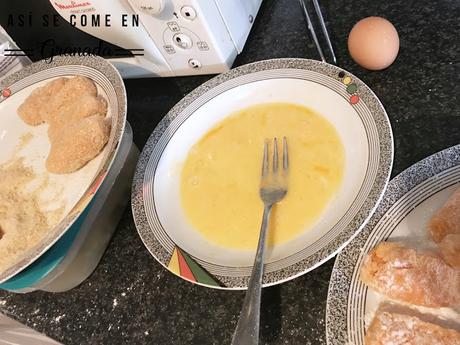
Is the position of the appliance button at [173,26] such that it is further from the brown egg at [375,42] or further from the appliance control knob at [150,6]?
the brown egg at [375,42]

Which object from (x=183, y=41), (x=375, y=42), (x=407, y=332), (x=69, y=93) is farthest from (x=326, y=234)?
(x=69, y=93)

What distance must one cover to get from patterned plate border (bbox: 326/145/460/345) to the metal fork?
0.32 ft

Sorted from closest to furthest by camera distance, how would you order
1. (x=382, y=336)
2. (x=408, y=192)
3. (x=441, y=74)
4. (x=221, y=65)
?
1. (x=382, y=336)
2. (x=408, y=192)
3. (x=441, y=74)
4. (x=221, y=65)

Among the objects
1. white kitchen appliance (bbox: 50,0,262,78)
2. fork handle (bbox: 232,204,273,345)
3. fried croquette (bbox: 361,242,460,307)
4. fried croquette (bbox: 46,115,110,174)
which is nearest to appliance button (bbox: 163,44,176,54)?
white kitchen appliance (bbox: 50,0,262,78)

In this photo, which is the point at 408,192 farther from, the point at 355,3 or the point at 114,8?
the point at 114,8

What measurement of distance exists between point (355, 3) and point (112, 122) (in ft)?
1.89

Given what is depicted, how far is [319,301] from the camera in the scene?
686mm

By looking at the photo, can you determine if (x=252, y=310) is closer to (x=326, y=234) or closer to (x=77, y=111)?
(x=326, y=234)

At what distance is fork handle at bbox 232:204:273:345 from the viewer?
0.60 m

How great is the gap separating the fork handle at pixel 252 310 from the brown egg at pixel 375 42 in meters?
0.40

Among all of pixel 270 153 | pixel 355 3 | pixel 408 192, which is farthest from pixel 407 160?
pixel 355 3

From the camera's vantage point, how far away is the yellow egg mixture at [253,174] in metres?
0.74

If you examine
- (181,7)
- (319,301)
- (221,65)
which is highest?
(181,7)

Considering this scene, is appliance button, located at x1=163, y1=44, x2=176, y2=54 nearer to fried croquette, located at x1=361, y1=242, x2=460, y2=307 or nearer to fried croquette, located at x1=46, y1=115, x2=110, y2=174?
fried croquette, located at x1=46, y1=115, x2=110, y2=174
